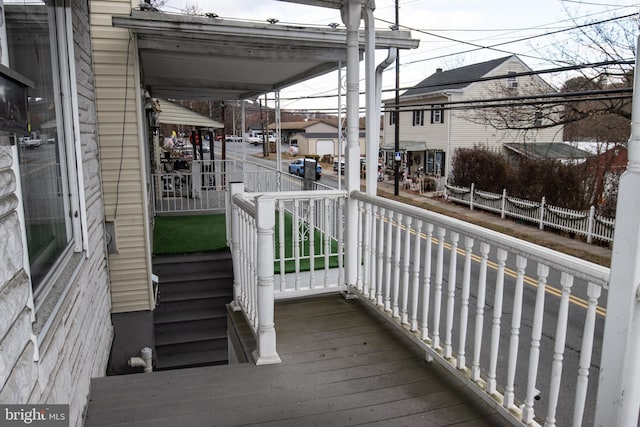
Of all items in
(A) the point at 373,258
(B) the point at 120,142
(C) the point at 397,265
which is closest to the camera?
(C) the point at 397,265

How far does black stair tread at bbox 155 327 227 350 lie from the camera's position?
555 cm

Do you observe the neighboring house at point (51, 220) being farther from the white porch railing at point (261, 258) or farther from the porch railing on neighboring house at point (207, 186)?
the porch railing on neighboring house at point (207, 186)

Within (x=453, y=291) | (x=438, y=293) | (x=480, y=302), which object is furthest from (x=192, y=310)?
(x=480, y=302)

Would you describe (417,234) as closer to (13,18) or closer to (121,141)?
(13,18)

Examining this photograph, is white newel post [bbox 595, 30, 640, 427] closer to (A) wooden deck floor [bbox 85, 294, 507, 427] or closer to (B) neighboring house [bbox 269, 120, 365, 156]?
(A) wooden deck floor [bbox 85, 294, 507, 427]

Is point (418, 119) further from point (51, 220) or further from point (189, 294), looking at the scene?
point (51, 220)

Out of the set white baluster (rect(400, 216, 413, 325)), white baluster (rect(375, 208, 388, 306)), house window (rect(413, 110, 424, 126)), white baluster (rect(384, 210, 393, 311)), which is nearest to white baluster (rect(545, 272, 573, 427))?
white baluster (rect(400, 216, 413, 325))

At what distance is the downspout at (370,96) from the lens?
390cm

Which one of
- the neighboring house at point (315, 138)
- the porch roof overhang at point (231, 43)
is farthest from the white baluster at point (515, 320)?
the neighboring house at point (315, 138)

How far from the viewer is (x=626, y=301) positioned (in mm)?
1728

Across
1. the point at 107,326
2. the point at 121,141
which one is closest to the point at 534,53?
the point at 121,141

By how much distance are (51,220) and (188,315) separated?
365 cm

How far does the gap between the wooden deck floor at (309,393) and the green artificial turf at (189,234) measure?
3694 mm

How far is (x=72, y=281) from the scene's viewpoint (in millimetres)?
2471
